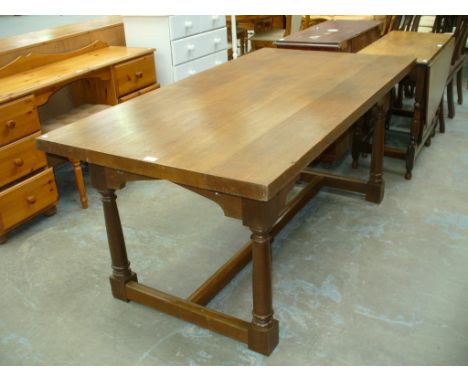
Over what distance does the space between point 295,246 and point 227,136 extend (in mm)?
995

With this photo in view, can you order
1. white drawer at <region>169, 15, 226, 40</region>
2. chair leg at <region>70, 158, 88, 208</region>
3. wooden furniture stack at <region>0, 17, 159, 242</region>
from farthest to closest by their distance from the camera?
white drawer at <region>169, 15, 226, 40</region> < chair leg at <region>70, 158, 88, 208</region> < wooden furniture stack at <region>0, 17, 159, 242</region>

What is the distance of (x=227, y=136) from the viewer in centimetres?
171

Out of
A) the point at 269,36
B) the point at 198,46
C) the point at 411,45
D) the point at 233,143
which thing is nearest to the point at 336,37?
the point at 411,45

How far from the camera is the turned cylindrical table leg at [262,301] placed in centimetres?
168

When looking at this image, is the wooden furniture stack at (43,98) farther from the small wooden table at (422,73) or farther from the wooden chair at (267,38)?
the wooden chair at (267,38)

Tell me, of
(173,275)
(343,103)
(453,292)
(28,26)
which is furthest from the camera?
(28,26)

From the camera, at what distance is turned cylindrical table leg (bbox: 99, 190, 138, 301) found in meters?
1.99

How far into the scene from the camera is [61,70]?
295 centimetres

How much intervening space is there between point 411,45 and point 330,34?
0.54m

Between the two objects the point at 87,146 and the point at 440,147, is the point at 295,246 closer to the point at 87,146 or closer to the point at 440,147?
the point at 87,146

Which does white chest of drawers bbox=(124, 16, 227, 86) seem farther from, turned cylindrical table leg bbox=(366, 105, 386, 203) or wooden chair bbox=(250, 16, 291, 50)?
turned cylindrical table leg bbox=(366, 105, 386, 203)

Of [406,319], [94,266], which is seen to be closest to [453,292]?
[406,319]

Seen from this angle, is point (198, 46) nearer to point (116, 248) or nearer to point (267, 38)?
point (267, 38)

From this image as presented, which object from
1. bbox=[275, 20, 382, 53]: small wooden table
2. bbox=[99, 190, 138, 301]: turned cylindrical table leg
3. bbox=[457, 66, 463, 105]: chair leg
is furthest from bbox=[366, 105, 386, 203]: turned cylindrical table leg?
bbox=[457, 66, 463, 105]: chair leg
